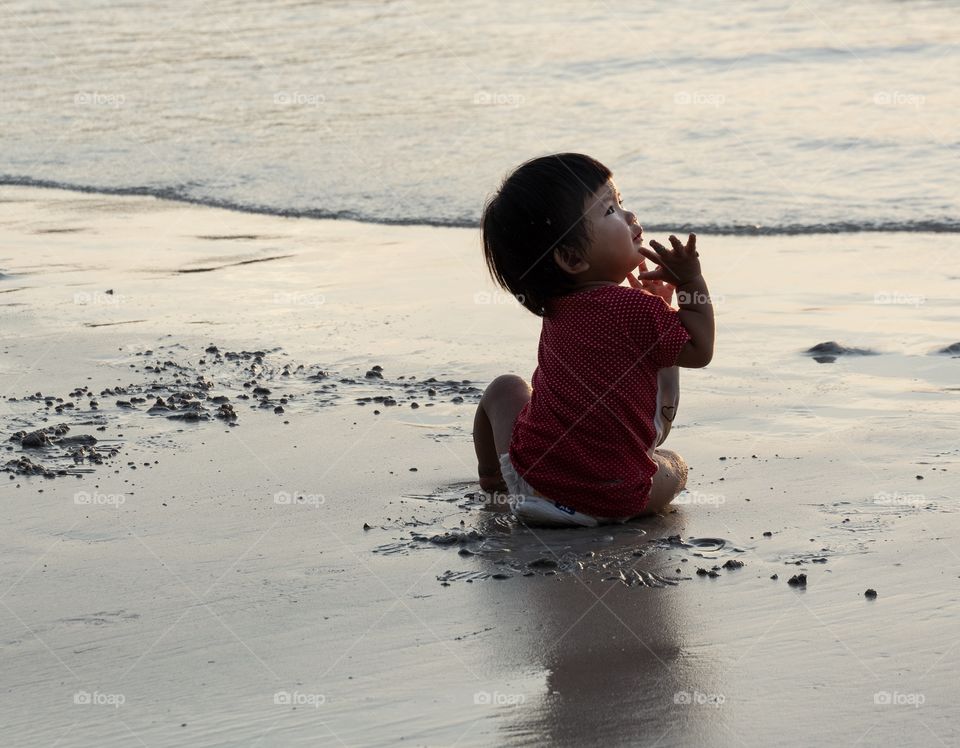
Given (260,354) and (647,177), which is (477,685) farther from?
(647,177)

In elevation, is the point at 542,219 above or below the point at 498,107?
above

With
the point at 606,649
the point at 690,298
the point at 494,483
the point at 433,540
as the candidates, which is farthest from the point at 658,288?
the point at 606,649

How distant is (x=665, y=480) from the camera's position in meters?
4.00

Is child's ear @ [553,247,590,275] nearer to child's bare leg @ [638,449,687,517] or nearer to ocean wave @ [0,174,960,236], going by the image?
child's bare leg @ [638,449,687,517]

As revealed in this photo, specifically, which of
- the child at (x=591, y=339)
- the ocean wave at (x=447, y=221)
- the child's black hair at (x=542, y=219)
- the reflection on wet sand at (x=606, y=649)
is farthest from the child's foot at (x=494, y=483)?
the ocean wave at (x=447, y=221)

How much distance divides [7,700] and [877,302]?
4647mm

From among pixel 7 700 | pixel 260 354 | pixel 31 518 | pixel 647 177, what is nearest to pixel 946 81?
pixel 647 177

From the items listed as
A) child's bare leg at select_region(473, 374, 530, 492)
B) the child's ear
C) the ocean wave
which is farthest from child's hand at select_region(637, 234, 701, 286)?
the ocean wave

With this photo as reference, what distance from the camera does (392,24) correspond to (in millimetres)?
17453

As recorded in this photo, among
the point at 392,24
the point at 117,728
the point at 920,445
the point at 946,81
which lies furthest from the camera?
the point at 392,24

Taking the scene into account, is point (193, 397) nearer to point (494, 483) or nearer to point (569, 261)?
point (494, 483)

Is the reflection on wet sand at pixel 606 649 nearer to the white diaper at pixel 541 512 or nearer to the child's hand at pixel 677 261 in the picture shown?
the white diaper at pixel 541 512

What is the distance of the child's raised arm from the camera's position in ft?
12.1

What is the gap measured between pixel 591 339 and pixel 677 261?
1.09ft
